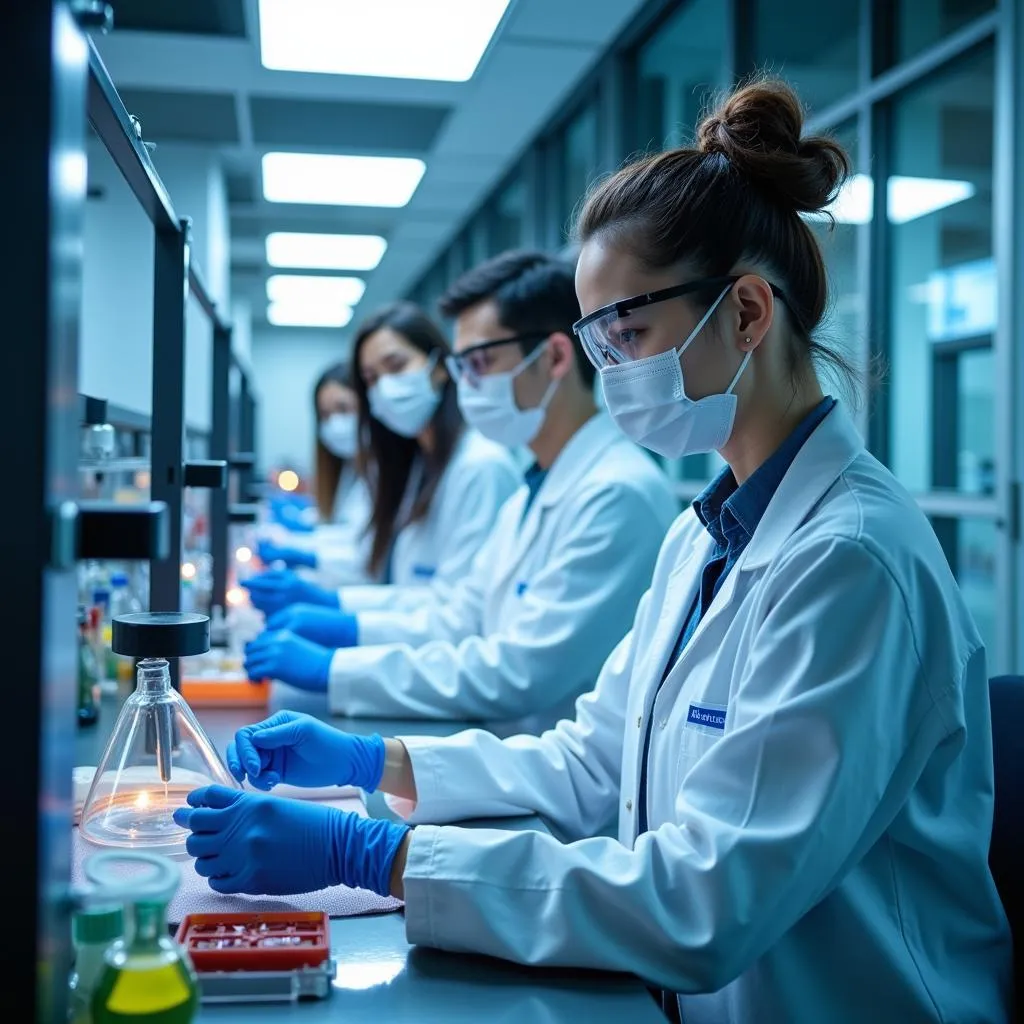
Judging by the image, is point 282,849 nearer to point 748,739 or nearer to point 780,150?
point 748,739

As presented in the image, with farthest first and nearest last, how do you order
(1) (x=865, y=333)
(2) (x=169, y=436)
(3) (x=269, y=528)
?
(3) (x=269, y=528)
(1) (x=865, y=333)
(2) (x=169, y=436)

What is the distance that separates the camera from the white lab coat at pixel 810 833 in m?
0.90

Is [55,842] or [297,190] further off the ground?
[297,190]

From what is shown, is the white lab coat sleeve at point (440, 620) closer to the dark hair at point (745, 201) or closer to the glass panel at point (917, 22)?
the dark hair at point (745, 201)

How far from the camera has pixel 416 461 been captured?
337 centimetres

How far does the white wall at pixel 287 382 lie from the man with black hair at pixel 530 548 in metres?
10.3

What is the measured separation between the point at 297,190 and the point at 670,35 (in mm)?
2074

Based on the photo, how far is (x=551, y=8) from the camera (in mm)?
3471

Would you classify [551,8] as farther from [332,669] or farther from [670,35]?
[332,669]

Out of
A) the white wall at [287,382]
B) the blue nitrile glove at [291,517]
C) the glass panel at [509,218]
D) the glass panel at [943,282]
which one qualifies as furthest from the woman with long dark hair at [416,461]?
the white wall at [287,382]

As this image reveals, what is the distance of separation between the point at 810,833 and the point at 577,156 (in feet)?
14.5

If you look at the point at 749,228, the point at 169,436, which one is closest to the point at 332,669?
the point at 169,436

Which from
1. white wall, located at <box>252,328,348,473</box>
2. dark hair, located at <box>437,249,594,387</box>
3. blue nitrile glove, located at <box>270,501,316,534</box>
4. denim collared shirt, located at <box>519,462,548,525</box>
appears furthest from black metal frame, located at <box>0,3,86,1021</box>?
white wall, located at <box>252,328,348,473</box>

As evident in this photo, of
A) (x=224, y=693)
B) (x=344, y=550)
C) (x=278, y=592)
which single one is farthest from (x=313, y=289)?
(x=224, y=693)
